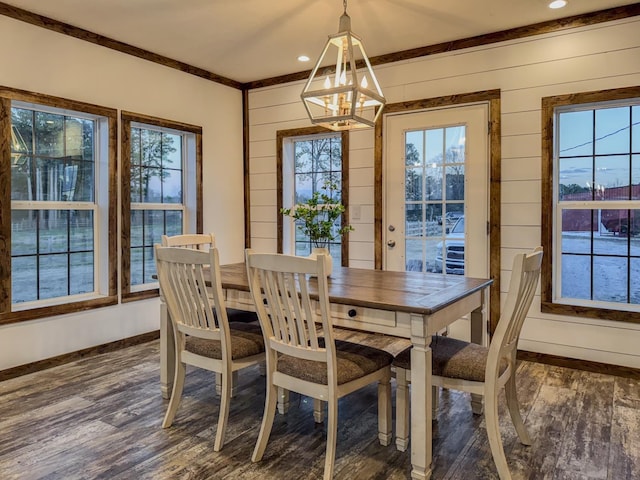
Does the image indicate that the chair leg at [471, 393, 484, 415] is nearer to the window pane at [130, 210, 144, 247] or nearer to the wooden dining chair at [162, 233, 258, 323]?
the wooden dining chair at [162, 233, 258, 323]

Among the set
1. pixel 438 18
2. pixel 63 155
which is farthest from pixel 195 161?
pixel 438 18

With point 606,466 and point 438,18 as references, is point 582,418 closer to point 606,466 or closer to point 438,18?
point 606,466

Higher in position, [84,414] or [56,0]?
[56,0]

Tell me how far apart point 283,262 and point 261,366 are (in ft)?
5.47

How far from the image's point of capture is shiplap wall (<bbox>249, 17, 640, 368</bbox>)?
3400 mm

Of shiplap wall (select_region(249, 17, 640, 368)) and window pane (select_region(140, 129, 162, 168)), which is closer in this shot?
shiplap wall (select_region(249, 17, 640, 368))

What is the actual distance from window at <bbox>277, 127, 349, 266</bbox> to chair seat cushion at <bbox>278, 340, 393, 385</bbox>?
7.86 feet

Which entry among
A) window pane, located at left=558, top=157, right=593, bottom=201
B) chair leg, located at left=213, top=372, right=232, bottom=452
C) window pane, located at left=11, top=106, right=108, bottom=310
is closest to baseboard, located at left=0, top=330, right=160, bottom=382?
window pane, located at left=11, top=106, right=108, bottom=310

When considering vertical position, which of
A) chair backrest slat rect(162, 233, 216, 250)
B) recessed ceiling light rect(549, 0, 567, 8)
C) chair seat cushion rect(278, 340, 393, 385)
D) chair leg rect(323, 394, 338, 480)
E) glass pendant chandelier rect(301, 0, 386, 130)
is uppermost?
recessed ceiling light rect(549, 0, 567, 8)

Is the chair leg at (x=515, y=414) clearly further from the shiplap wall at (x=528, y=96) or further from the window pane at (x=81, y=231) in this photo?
the window pane at (x=81, y=231)

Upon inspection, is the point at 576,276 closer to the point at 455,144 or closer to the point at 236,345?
the point at 455,144

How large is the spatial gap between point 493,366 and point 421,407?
0.36 metres

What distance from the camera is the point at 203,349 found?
2451 mm

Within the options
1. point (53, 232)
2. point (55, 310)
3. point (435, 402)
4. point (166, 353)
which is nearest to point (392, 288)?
point (435, 402)
